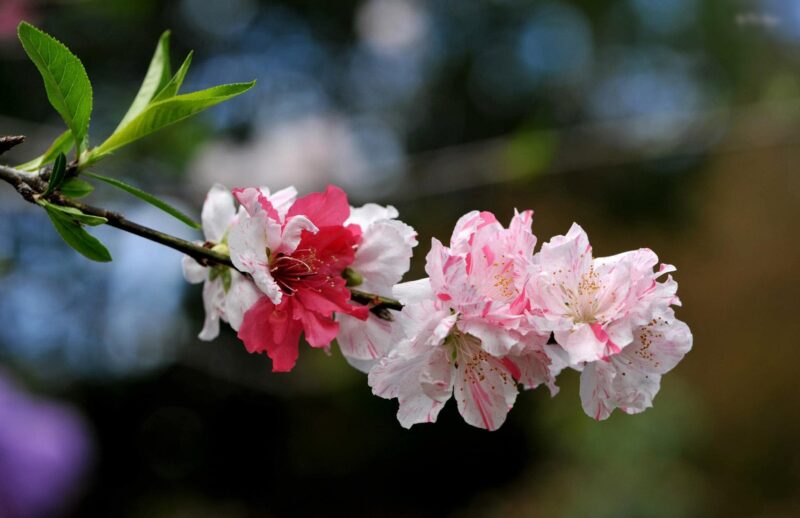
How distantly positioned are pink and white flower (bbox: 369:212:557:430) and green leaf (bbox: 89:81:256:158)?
0.54ft

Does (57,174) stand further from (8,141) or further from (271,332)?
(271,332)

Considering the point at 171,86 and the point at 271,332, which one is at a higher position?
the point at 171,86

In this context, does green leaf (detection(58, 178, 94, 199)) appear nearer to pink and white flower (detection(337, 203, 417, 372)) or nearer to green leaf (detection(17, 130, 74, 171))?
green leaf (detection(17, 130, 74, 171))

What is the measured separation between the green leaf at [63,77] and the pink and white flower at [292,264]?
116mm

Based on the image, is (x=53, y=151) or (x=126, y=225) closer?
(x=126, y=225)

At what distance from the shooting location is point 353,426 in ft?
11.3

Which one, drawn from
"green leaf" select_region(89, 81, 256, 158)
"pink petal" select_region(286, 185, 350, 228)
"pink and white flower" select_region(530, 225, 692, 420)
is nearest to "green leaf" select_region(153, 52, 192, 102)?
"green leaf" select_region(89, 81, 256, 158)

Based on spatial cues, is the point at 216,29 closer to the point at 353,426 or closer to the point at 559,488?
the point at 353,426

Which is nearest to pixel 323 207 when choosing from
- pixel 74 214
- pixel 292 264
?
pixel 292 264

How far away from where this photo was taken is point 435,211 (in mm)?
2723

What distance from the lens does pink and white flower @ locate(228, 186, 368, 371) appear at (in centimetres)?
47

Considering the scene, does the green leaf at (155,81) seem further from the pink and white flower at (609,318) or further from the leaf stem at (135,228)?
the pink and white flower at (609,318)

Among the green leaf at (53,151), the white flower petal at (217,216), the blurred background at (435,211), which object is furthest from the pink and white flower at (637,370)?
the blurred background at (435,211)

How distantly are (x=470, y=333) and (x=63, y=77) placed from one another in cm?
30
